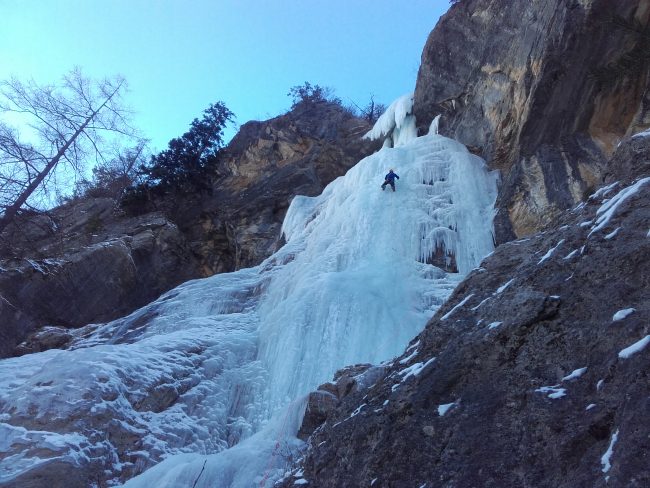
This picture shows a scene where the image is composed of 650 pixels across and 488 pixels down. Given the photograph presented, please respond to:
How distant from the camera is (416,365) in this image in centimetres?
471

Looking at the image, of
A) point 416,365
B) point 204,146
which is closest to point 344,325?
point 416,365

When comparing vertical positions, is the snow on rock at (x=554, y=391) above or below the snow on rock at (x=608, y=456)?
above

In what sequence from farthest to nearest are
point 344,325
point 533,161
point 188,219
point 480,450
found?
point 188,219
point 533,161
point 344,325
point 480,450

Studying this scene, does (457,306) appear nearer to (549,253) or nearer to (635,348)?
(549,253)

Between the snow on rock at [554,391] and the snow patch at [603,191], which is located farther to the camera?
the snow patch at [603,191]

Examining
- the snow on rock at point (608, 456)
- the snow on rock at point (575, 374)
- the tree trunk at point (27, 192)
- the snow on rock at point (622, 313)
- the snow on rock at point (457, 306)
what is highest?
the tree trunk at point (27, 192)

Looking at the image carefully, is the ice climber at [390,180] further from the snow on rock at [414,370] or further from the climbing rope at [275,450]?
the snow on rock at [414,370]

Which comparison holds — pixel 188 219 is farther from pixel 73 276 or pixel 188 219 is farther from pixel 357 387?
pixel 357 387

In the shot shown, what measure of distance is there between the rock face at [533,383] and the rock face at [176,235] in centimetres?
1041

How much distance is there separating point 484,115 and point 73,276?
12019mm

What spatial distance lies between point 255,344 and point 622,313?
7.56 m

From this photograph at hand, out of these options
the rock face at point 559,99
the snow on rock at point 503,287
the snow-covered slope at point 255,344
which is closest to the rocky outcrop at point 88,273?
the snow-covered slope at point 255,344

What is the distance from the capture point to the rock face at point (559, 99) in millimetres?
11375

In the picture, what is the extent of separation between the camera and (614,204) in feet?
15.3
